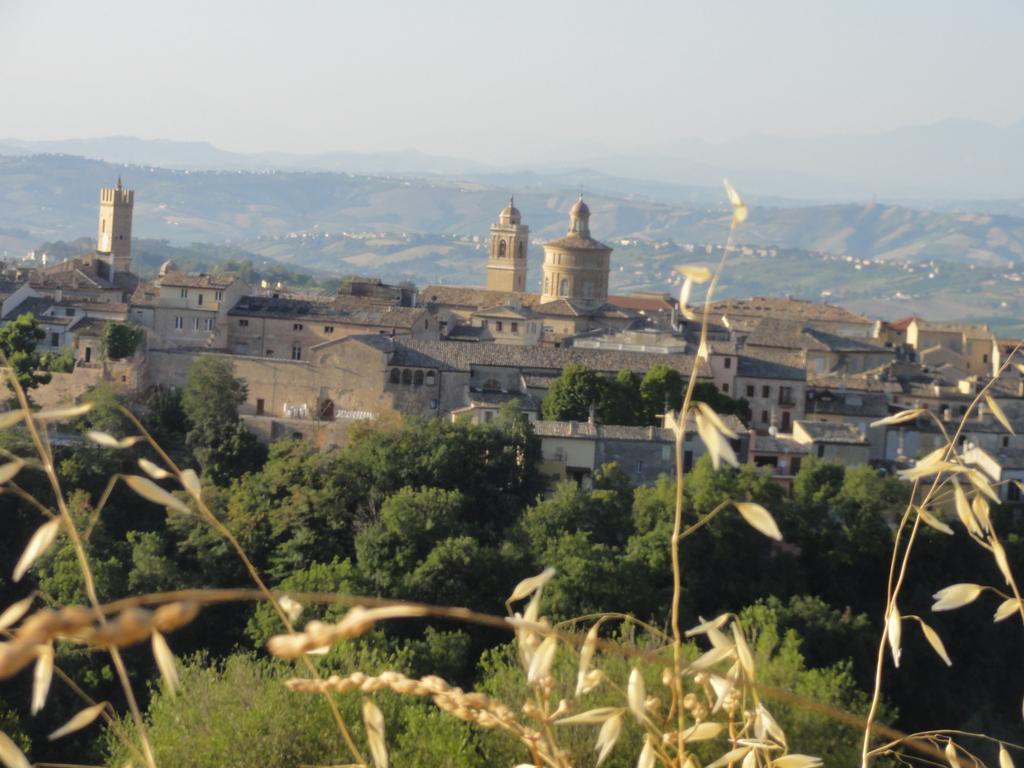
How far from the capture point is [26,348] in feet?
107

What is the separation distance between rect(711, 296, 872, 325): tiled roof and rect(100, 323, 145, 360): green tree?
30.9 m

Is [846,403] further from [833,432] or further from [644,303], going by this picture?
[644,303]

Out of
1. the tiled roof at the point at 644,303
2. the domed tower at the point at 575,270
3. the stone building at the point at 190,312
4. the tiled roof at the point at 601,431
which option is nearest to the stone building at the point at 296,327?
the stone building at the point at 190,312

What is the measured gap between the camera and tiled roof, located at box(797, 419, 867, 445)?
32.8 metres

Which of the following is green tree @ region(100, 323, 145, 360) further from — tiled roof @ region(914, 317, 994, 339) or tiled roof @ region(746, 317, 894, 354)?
tiled roof @ region(914, 317, 994, 339)

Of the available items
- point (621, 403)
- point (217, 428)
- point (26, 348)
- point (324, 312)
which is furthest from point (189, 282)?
point (621, 403)

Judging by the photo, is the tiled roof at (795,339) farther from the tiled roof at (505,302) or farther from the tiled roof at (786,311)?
the tiled roof at (786,311)

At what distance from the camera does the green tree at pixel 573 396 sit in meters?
31.6

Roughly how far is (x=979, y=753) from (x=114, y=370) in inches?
707

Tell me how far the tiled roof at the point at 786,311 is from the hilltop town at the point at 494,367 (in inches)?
496

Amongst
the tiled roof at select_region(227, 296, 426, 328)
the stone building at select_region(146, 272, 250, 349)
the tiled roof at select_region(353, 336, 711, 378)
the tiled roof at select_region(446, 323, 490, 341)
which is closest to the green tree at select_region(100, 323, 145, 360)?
the stone building at select_region(146, 272, 250, 349)

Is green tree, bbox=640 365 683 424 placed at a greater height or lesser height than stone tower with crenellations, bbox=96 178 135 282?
lesser

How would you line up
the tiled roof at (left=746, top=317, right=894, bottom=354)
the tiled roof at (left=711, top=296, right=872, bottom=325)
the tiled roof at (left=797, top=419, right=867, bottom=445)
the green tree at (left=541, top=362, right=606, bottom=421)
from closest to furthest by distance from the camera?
the green tree at (left=541, top=362, right=606, bottom=421) → the tiled roof at (left=797, top=419, right=867, bottom=445) → the tiled roof at (left=746, top=317, right=894, bottom=354) → the tiled roof at (left=711, top=296, right=872, bottom=325)

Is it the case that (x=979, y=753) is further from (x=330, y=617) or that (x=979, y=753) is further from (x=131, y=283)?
(x=131, y=283)
